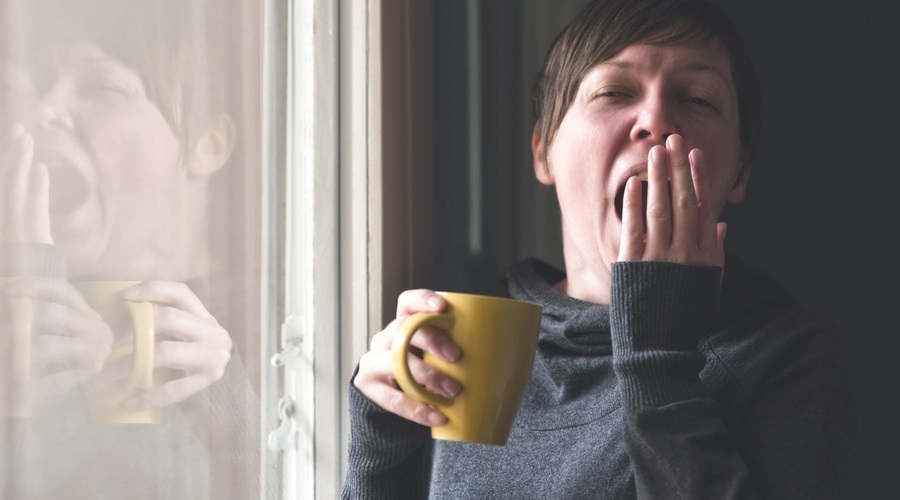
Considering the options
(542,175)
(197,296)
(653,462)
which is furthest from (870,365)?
(197,296)

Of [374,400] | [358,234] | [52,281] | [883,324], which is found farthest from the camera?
[883,324]

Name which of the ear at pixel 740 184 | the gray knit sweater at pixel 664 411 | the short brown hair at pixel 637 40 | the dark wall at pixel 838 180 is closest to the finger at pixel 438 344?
the gray knit sweater at pixel 664 411

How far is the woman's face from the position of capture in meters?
0.94

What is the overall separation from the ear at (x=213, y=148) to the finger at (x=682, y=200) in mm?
444

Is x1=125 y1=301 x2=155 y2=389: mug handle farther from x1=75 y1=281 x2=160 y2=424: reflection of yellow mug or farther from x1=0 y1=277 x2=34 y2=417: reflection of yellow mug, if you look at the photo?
x1=0 y1=277 x2=34 y2=417: reflection of yellow mug

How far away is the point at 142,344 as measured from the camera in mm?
699

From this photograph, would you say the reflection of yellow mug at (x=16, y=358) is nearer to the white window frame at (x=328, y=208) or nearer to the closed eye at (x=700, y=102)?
the white window frame at (x=328, y=208)

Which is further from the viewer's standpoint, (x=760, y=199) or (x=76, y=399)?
(x=760, y=199)

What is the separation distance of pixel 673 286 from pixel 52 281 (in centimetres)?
52

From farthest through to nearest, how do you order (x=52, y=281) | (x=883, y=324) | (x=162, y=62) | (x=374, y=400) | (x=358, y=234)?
1. (x=883, y=324)
2. (x=358, y=234)
3. (x=374, y=400)
4. (x=162, y=62)
5. (x=52, y=281)

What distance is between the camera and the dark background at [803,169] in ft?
4.21

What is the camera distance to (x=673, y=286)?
29.9 inches

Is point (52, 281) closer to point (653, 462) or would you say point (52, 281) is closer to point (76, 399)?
point (76, 399)

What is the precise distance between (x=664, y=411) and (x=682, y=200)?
20 centimetres
